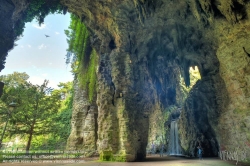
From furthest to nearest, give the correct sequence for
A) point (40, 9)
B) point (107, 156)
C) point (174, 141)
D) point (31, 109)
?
point (174, 141) < point (31, 109) < point (40, 9) < point (107, 156)

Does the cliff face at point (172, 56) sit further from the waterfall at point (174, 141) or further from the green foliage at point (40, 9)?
the waterfall at point (174, 141)

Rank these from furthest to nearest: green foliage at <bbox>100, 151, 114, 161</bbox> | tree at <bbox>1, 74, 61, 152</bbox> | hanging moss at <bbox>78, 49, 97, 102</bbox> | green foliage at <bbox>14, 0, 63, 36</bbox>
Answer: hanging moss at <bbox>78, 49, 97, 102</bbox>
tree at <bbox>1, 74, 61, 152</bbox>
green foliage at <bbox>14, 0, 63, 36</bbox>
green foliage at <bbox>100, 151, 114, 161</bbox>

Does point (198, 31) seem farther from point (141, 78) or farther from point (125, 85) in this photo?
point (125, 85)

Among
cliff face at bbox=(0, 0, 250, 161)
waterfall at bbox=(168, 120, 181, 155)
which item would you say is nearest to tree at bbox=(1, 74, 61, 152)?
cliff face at bbox=(0, 0, 250, 161)

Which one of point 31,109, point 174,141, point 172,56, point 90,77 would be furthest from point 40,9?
point 174,141

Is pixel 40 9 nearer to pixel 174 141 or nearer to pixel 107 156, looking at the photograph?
pixel 107 156

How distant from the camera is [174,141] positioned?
20109 mm

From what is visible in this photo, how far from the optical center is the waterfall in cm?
1938

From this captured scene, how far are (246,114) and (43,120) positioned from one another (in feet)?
52.6

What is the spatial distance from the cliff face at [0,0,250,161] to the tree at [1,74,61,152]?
4971 mm

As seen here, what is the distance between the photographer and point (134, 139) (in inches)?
440

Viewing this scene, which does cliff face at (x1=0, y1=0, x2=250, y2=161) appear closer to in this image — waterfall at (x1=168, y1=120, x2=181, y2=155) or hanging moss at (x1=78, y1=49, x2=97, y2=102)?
waterfall at (x1=168, y1=120, x2=181, y2=155)

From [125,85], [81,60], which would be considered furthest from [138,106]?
[81,60]

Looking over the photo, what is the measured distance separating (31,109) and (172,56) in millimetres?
14054
